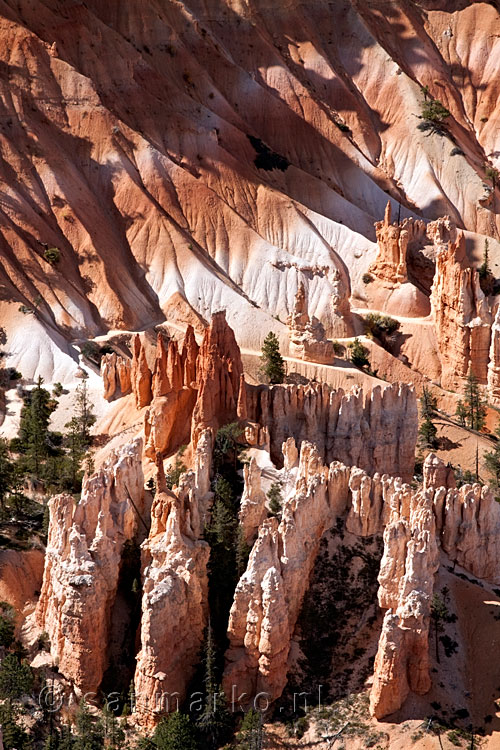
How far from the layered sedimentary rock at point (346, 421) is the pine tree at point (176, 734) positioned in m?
17.2

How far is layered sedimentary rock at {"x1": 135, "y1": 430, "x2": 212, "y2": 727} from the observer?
4256 centimetres

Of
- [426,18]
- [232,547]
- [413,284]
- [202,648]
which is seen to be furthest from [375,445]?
[426,18]

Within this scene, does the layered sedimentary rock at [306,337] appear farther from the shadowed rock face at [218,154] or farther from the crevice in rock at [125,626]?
the crevice in rock at [125,626]

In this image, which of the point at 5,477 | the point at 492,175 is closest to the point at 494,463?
the point at 5,477

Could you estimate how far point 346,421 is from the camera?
60688 mm

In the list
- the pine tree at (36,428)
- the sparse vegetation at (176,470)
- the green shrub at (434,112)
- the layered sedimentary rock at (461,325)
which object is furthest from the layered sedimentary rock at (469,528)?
the green shrub at (434,112)

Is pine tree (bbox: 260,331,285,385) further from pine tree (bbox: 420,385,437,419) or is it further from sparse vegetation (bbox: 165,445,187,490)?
sparse vegetation (bbox: 165,445,187,490)

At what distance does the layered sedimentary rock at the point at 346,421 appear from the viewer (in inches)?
2307

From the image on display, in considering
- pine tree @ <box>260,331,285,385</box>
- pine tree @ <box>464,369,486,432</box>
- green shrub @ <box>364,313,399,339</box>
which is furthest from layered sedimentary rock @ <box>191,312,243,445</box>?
green shrub @ <box>364,313,399,339</box>

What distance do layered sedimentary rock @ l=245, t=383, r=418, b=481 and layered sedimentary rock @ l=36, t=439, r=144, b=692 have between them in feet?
37.4

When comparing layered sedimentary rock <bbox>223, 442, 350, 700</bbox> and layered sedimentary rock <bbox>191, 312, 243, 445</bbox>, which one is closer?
layered sedimentary rock <bbox>223, 442, 350, 700</bbox>

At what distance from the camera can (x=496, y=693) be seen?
42.1m

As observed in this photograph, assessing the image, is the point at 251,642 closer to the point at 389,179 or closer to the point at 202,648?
the point at 202,648

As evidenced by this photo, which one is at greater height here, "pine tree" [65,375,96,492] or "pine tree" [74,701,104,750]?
"pine tree" [65,375,96,492]
